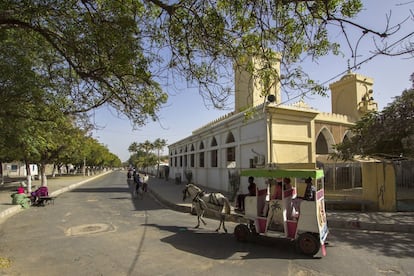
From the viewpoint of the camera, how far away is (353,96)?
1323 inches

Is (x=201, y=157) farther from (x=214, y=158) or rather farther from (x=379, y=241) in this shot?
(x=379, y=241)

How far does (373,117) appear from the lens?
22.5 meters

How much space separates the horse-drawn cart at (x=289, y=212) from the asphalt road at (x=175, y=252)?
0.33 m

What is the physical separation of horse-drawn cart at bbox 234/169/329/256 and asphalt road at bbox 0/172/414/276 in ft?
1.08

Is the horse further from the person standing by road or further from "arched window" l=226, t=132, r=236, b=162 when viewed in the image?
"arched window" l=226, t=132, r=236, b=162

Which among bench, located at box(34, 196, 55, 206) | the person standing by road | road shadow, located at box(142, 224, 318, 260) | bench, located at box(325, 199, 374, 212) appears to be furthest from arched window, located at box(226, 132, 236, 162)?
road shadow, located at box(142, 224, 318, 260)

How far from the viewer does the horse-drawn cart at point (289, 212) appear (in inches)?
295

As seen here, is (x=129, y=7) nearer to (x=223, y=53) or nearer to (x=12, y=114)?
(x=223, y=53)

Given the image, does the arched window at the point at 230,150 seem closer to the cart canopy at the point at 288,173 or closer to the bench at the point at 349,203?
the bench at the point at 349,203

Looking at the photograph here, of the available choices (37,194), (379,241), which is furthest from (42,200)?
(379,241)

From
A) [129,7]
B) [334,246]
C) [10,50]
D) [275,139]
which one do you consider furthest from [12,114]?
[275,139]

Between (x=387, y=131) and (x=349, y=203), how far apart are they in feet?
26.6

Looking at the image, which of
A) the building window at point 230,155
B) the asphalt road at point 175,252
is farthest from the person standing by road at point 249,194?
the building window at point 230,155

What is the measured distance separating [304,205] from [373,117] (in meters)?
17.7
